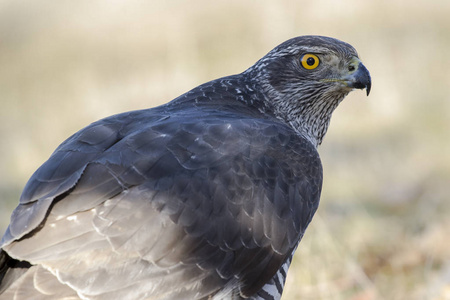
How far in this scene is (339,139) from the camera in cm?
989

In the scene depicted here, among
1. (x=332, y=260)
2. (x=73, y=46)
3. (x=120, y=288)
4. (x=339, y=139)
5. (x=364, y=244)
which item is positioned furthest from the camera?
(x=73, y=46)

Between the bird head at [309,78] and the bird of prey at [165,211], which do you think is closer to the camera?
the bird of prey at [165,211]

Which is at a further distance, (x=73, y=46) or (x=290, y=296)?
(x=73, y=46)

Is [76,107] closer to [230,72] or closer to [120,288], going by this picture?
[230,72]

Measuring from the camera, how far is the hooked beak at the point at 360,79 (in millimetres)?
5121

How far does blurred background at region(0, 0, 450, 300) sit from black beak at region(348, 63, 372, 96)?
53.0 inches

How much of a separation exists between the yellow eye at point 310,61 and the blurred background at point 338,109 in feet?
4.73

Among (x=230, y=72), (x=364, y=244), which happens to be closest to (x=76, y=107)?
(x=230, y=72)

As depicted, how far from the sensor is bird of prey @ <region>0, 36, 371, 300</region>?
3.75 metres

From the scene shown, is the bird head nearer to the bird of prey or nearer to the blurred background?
the bird of prey

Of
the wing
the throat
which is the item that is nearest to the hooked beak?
the throat

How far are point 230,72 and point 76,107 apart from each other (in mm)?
2489

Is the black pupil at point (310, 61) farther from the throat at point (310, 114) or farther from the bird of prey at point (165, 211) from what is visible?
the bird of prey at point (165, 211)

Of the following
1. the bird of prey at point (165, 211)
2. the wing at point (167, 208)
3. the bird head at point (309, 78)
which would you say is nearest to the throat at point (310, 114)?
the bird head at point (309, 78)
